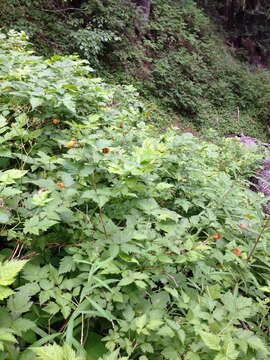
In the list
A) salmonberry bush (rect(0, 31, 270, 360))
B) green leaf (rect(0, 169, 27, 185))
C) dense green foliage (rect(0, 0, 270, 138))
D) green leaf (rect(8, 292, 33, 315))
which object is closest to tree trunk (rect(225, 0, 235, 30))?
dense green foliage (rect(0, 0, 270, 138))

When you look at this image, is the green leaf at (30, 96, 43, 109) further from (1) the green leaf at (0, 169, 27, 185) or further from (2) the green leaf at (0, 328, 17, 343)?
(2) the green leaf at (0, 328, 17, 343)

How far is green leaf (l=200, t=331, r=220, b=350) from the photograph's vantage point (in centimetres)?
80

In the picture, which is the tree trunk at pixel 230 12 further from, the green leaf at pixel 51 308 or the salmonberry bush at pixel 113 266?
the green leaf at pixel 51 308

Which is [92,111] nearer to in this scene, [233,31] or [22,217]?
[22,217]

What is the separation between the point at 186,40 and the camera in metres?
9.58

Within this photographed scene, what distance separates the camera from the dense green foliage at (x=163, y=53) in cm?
566

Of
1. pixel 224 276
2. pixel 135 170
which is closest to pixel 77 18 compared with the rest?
pixel 135 170

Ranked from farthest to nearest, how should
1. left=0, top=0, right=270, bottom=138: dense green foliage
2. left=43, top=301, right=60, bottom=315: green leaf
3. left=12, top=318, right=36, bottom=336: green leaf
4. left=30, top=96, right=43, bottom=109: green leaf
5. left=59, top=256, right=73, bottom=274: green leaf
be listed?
left=0, top=0, right=270, bottom=138: dense green foliage → left=30, top=96, right=43, bottom=109: green leaf → left=59, top=256, right=73, bottom=274: green leaf → left=43, top=301, right=60, bottom=315: green leaf → left=12, top=318, right=36, bottom=336: green leaf

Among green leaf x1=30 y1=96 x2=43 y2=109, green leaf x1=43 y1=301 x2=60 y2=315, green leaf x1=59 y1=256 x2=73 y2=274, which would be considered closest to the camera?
green leaf x1=43 y1=301 x2=60 y2=315

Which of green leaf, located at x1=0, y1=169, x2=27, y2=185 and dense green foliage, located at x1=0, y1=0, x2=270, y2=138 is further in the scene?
dense green foliage, located at x1=0, y1=0, x2=270, y2=138

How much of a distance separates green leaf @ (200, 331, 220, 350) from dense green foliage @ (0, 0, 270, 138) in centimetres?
591

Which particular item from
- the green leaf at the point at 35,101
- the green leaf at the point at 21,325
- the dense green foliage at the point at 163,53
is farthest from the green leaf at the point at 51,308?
the dense green foliage at the point at 163,53

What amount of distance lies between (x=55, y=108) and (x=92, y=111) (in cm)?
43

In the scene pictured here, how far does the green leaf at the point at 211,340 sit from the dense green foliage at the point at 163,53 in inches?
233
